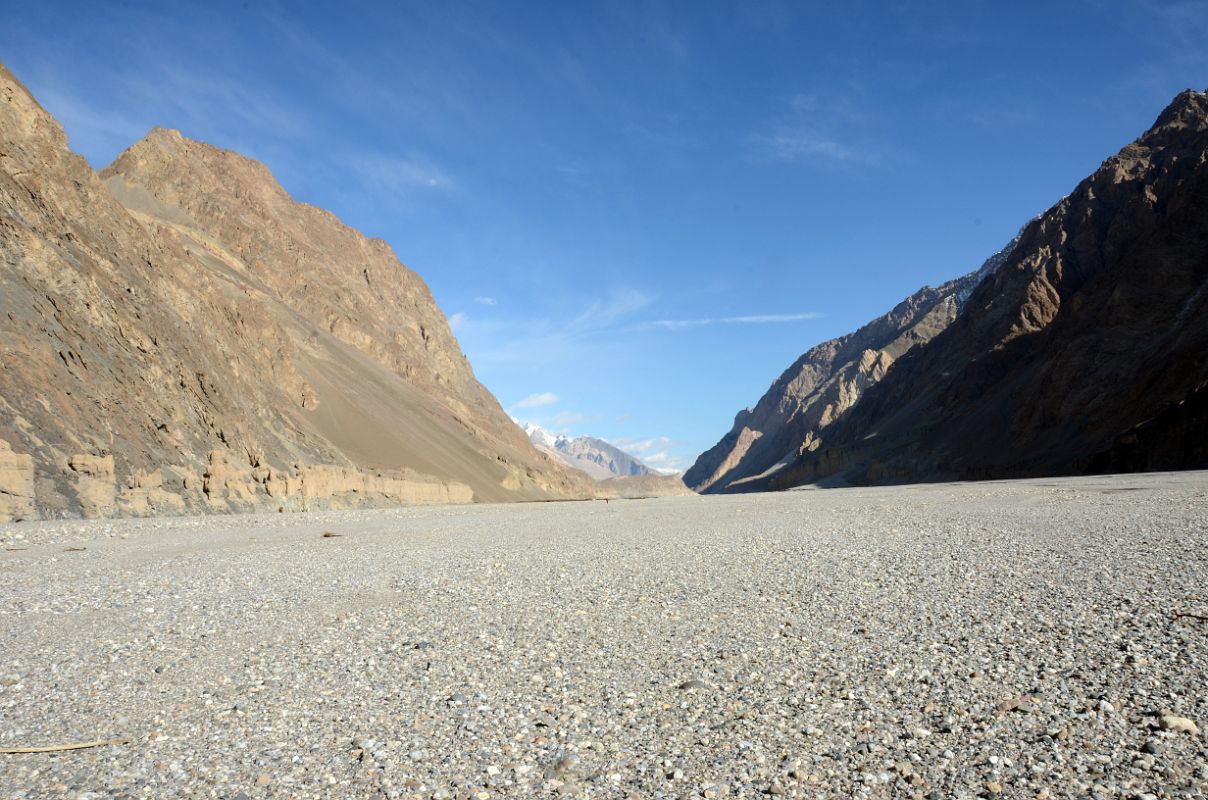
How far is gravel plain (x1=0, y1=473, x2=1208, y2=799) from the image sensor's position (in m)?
3.98

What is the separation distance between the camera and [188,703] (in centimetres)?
527

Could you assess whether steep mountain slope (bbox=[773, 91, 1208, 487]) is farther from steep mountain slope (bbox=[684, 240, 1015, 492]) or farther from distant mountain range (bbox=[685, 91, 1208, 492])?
steep mountain slope (bbox=[684, 240, 1015, 492])

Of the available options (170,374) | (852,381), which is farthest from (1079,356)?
(852,381)

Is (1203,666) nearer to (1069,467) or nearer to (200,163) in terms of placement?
(1069,467)

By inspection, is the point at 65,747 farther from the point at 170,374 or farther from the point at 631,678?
the point at 170,374

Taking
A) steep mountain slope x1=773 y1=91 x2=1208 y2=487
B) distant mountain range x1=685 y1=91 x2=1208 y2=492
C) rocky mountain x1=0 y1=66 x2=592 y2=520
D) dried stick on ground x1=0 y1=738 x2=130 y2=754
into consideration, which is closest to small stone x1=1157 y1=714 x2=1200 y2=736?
dried stick on ground x1=0 y1=738 x2=130 y2=754

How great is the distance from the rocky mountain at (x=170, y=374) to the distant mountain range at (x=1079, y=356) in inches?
1726

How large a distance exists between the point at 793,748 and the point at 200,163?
93540 millimetres

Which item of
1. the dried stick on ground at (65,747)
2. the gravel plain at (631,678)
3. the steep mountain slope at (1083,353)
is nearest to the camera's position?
the gravel plain at (631,678)

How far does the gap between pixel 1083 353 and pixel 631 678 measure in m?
70.2

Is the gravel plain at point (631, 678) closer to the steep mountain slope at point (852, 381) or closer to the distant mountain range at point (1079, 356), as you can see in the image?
the distant mountain range at point (1079, 356)

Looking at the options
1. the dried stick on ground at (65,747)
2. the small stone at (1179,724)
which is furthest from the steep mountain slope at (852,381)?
the dried stick on ground at (65,747)

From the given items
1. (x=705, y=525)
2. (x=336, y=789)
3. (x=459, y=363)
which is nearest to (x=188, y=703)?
(x=336, y=789)

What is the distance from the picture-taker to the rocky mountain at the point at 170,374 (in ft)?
76.2
